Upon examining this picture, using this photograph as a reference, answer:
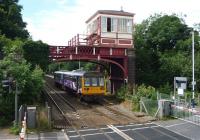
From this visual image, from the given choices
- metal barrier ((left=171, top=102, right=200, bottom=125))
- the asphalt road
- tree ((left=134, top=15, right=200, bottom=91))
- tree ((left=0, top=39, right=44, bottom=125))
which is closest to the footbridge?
tree ((left=134, top=15, right=200, bottom=91))

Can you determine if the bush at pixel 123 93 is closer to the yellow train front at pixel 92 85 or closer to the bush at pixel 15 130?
the yellow train front at pixel 92 85

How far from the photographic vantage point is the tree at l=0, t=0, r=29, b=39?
52.4 metres

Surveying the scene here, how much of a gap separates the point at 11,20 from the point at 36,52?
52.1ft

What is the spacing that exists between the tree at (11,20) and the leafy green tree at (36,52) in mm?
9992

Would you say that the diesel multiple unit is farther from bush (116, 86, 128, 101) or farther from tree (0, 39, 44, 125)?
tree (0, 39, 44, 125)

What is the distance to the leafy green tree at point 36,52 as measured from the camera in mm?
42125

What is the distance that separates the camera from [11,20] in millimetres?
56562

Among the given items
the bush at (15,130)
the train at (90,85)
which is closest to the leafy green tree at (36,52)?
the train at (90,85)

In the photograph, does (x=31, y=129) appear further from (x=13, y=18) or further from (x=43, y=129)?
(x=13, y=18)

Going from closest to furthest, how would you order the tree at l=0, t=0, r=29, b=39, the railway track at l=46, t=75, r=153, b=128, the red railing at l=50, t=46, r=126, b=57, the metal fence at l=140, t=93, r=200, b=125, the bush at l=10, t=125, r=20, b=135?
the bush at l=10, t=125, r=20, b=135, the railway track at l=46, t=75, r=153, b=128, the metal fence at l=140, t=93, r=200, b=125, the red railing at l=50, t=46, r=126, b=57, the tree at l=0, t=0, r=29, b=39

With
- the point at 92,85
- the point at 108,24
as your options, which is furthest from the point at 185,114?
the point at 108,24

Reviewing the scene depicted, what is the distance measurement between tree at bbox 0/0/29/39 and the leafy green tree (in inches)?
393

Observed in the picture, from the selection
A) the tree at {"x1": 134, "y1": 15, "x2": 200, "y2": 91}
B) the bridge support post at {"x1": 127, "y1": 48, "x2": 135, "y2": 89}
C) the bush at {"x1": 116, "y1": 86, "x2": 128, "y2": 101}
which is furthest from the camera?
the tree at {"x1": 134, "y1": 15, "x2": 200, "y2": 91}

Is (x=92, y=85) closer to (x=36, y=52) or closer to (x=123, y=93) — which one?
(x=123, y=93)
